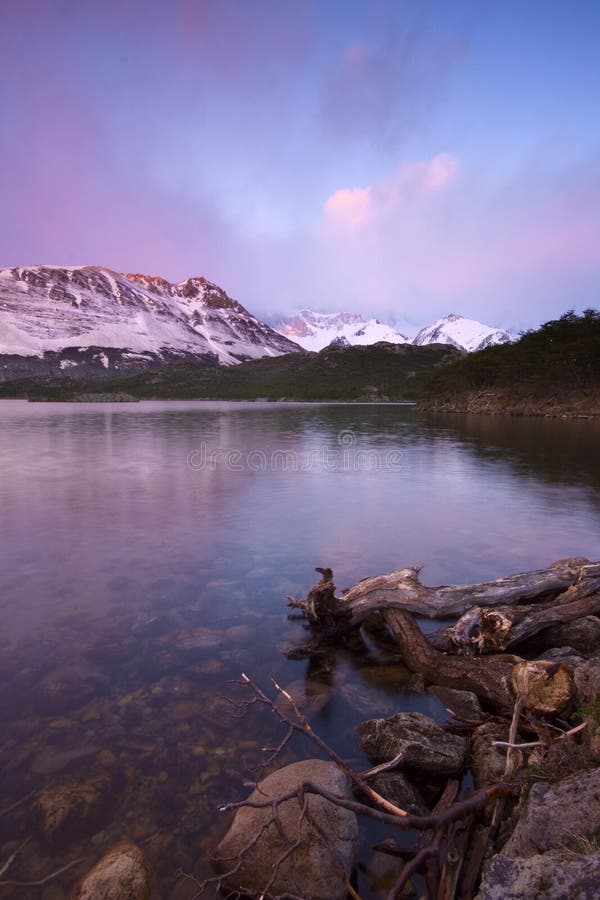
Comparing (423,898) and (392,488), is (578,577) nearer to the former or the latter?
(423,898)

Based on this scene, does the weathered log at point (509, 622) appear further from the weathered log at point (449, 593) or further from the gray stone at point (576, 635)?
the weathered log at point (449, 593)

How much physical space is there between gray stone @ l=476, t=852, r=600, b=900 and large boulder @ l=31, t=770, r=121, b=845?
3.99 meters

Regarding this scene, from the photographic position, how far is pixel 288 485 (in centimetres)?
2503

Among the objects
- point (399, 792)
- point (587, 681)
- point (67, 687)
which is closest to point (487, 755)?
point (399, 792)

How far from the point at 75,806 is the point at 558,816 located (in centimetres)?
484

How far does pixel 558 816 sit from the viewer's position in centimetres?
394

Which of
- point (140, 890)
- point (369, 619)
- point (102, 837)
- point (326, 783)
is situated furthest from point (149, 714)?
point (369, 619)

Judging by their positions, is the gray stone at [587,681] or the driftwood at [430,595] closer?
the gray stone at [587,681]

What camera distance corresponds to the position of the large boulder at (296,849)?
4.33m

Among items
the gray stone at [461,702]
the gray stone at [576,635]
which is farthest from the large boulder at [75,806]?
the gray stone at [576,635]

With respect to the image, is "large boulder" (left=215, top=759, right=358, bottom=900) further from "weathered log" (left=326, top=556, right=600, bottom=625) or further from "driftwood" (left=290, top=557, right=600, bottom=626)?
"weathered log" (left=326, top=556, right=600, bottom=625)

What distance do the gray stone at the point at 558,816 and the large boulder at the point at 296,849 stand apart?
1478mm

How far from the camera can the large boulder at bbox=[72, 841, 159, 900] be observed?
14.0 ft

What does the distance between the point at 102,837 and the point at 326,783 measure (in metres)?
2.37
